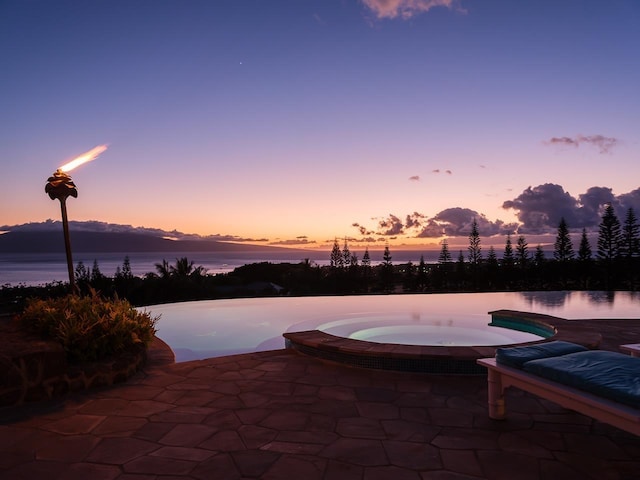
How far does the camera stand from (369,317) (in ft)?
28.1

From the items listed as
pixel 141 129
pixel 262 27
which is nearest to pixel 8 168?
pixel 141 129

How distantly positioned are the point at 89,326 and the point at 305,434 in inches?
104

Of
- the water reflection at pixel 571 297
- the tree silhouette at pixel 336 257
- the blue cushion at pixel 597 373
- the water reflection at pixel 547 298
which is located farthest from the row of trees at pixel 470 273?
the blue cushion at pixel 597 373

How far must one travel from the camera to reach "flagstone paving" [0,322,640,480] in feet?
7.96

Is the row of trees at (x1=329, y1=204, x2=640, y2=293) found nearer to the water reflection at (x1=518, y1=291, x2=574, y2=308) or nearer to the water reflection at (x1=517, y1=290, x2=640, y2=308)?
the water reflection at (x1=517, y1=290, x2=640, y2=308)

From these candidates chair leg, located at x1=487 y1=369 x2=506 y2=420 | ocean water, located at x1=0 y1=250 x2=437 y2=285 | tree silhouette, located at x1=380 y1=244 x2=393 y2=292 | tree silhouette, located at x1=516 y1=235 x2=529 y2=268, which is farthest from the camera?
ocean water, located at x1=0 y1=250 x2=437 y2=285

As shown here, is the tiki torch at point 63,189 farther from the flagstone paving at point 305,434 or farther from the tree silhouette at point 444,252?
the tree silhouette at point 444,252

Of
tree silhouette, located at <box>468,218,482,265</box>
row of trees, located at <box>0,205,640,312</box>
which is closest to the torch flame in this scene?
row of trees, located at <box>0,205,640,312</box>

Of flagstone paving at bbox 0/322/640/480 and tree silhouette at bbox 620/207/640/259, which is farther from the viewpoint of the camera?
tree silhouette at bbox 620/207/640/259

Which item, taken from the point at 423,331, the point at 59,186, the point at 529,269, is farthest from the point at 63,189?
the point at 529,269

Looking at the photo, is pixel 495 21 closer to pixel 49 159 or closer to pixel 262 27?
pixel 262 27

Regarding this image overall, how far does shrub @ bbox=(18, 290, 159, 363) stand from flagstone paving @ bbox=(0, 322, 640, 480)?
0.49m

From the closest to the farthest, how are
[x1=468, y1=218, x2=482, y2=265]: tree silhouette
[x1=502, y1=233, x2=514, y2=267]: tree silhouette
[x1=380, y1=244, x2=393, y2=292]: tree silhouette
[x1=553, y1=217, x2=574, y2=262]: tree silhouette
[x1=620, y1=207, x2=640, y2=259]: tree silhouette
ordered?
[x1=620, y1=207, x2=640, y2=259]: tree silhouette → [x1=502, y1=233, x2=514, y2=267]: tree silhouette → [x1=380, y1=244, x2=393, y2=292]: tree silhouette → [x1=553, y1=217, x2=574, y2=262]: tree silhouette → [x1=468, y1=218, x2=482, y2=265]: tree silhouette

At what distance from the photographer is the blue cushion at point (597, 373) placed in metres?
2.28
